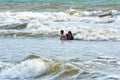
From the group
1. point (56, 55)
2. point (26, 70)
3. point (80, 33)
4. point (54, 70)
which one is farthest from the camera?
point (80, 33)

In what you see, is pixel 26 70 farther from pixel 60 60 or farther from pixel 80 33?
pixel 80 33

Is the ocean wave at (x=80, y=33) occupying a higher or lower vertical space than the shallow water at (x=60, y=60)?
higher

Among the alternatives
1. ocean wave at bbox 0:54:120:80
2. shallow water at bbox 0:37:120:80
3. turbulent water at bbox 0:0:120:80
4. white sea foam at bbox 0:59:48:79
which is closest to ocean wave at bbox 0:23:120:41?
turbulent water at bbox 0:0:120:80

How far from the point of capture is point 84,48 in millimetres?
14734

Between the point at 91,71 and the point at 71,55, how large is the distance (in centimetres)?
315

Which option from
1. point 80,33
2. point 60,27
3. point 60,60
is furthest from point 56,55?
point 60,27

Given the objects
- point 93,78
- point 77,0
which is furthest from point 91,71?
point 77,0

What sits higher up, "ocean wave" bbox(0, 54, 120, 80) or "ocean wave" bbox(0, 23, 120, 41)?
"ocean wave" bbox(0, 23, 120, 41)

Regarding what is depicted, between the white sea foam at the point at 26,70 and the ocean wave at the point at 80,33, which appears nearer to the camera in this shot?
the white sea foam at the point at 26,70

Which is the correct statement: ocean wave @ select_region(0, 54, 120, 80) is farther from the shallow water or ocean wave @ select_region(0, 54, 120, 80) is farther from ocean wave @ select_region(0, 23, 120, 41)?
ocean wave @ select_region(0, 23, 120, 41)

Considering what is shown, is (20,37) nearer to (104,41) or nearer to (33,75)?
(104,41)

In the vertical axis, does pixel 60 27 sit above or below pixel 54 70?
above

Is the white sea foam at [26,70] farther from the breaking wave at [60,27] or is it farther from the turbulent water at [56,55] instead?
the breaking wave at [60,27]

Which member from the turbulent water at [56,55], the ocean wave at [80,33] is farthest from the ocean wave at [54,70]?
the ocean wave at [80,33]
